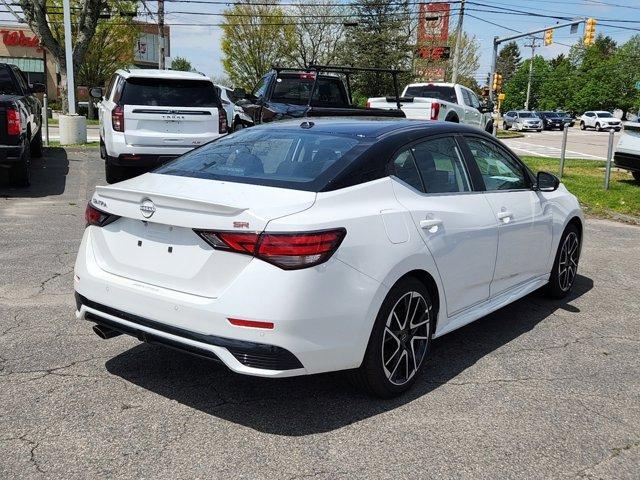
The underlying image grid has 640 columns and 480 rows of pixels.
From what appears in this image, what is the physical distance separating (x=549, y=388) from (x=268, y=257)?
2.04 m

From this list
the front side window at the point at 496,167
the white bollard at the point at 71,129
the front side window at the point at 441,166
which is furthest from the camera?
the white bollard at the point at 71,129

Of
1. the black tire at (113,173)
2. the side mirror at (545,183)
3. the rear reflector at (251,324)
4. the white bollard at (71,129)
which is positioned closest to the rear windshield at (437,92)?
the white bollard at (71,129)

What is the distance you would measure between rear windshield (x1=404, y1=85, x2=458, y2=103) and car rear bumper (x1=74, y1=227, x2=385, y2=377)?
1561 centimetres

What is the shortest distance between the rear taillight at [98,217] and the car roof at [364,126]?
1373 mm

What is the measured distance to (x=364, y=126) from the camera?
443cm

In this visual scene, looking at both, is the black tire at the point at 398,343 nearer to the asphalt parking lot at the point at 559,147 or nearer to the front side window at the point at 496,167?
the front side window at the point at 496,167

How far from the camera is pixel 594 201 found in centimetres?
1192

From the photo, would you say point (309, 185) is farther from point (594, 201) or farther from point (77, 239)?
point (594, 201)

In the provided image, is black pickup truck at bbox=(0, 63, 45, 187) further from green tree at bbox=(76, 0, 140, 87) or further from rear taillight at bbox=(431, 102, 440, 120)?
green tree at bbox=(76, 0, 140, 87)

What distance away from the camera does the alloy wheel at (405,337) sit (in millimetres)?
3758

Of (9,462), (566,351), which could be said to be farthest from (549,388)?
(9,462)

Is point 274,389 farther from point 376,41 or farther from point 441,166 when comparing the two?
point 376,41

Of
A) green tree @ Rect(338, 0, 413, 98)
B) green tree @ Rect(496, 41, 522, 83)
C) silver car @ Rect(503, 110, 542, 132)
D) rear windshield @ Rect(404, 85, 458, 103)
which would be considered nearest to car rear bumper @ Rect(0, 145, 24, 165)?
rear windshield @ Rect(404, 85, 458, 103)

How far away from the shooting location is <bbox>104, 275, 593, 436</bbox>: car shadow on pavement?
3584mm
